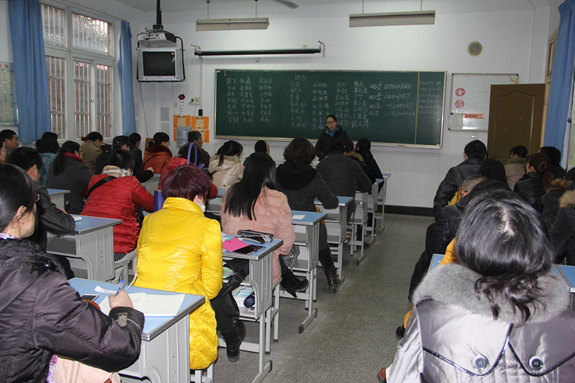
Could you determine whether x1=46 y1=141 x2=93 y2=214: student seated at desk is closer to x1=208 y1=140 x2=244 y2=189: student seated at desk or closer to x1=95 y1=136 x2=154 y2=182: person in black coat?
x1=95 y1=136 x2=154 y2=182: person in black coat

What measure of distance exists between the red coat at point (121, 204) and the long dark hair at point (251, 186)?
795mm

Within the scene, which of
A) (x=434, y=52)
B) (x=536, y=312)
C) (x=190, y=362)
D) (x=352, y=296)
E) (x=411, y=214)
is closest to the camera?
(x=536, y=312)

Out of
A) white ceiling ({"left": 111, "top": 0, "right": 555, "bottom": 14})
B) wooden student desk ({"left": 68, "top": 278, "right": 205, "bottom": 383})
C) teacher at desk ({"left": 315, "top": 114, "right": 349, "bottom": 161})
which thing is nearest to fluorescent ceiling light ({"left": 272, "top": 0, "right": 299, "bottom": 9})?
white ceiling ({"left": 111, "top": 0, "right": 555, "bottom": 14})

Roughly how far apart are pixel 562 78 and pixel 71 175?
5353 mm

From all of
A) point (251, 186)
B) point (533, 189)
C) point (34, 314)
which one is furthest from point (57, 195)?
point (533, 189)

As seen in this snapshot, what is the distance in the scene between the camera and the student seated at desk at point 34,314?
1004 mm

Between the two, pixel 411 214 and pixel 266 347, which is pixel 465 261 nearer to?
pixel 266 347

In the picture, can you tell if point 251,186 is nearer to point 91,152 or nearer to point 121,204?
point 121,204

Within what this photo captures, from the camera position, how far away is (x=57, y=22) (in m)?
6.57

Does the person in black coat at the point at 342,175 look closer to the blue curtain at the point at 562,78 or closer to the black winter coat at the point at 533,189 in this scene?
the black winter coat at the point at 533,189

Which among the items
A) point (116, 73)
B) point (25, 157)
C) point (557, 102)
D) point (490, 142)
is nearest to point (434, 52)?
point (490, 142)

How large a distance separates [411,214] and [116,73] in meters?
5.72

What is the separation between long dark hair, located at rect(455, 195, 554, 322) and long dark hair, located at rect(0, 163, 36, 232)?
1.10m

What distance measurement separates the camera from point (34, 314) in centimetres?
101
